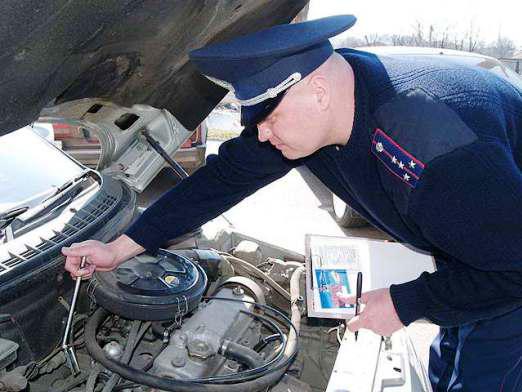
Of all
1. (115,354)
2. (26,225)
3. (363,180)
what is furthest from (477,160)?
(26,225)

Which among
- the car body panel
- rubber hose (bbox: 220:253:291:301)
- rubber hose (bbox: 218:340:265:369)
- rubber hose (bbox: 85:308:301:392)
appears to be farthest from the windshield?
rubber hose (bbox: 218:340:265:369)

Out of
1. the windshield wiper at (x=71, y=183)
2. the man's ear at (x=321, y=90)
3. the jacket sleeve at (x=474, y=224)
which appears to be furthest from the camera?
the windshield wiper at (x=71, y=183)

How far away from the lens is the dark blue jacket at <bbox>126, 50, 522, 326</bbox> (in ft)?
4.26

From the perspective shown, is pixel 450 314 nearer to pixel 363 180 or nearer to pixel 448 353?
pixel 363 180

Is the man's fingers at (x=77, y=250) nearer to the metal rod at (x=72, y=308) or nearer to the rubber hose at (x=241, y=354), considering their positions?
the metal rod at (x=72, y=308)

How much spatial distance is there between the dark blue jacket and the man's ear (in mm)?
96

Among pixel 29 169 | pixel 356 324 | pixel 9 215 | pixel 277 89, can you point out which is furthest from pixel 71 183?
pixel 356 324

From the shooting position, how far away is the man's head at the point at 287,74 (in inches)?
54.6

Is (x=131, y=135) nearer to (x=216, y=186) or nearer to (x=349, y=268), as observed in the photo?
(x=216, y=186)

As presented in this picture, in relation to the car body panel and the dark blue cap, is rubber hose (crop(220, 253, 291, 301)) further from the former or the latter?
the dark blue cap

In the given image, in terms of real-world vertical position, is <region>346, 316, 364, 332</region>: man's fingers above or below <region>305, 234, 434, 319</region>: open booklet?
above

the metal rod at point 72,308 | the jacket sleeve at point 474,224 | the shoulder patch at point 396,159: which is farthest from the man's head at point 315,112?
the metal rod at point 72,308

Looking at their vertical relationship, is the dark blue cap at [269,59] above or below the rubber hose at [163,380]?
above

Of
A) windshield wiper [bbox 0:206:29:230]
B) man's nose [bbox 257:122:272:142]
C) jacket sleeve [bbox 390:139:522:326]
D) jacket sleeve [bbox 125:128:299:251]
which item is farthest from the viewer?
jacket sleeve [bbox 125:128:299:251]
